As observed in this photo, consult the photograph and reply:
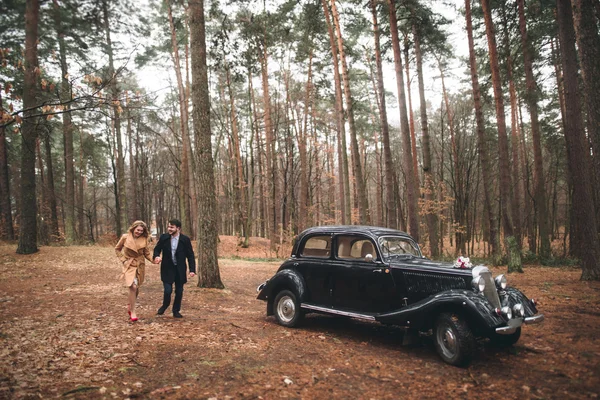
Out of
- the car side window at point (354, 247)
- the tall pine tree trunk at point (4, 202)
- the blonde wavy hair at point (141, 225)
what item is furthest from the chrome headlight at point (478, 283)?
the tall pine tree trunk at point (4, 202)

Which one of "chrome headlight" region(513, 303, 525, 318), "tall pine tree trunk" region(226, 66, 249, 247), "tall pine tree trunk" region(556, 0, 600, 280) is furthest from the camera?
"tall pine tree trunk" region(226, 66, 249, 247)

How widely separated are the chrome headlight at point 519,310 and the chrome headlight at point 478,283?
49 cm

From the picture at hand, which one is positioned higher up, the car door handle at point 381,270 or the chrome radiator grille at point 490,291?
the car door handle at point 381,270

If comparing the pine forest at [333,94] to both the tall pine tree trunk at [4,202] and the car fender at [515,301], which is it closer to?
the tall pine tree trunk at [4,202]

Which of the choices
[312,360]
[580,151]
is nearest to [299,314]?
[312,360]

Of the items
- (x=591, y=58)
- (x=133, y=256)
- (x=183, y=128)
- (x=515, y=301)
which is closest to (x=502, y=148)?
(x=591, y=58)

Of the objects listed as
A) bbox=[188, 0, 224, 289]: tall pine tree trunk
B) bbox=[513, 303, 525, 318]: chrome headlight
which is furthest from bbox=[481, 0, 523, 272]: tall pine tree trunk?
bbox=[188, 0, 224, 289]: tall pine tree trunk

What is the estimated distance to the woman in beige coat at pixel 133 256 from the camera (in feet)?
19.1

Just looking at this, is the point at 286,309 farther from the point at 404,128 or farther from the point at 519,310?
the point at 404,128

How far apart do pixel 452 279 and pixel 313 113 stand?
71.4 feet

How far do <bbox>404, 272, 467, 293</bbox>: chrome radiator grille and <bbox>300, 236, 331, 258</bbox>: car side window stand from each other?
1537 mm

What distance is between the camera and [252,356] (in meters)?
4.62

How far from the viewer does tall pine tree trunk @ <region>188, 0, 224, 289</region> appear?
861 centimetres

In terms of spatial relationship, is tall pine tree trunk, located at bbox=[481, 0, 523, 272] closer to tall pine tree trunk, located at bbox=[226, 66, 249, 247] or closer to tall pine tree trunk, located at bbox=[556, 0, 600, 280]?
tall pine tree trunk, located at bbox=[556, 0, 600, 280]
